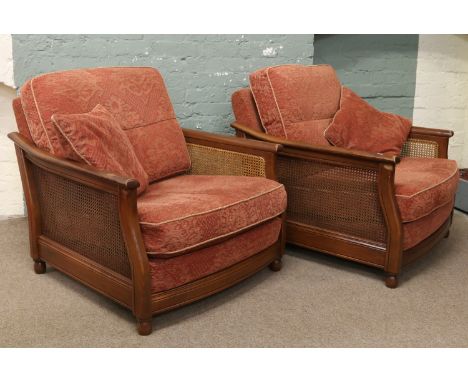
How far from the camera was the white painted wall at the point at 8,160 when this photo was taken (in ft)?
10.6

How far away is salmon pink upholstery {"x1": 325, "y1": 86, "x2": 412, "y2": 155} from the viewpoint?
300 centimetres

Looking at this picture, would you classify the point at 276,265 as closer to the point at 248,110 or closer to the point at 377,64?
the point at 248,110

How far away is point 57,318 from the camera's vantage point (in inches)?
90.0

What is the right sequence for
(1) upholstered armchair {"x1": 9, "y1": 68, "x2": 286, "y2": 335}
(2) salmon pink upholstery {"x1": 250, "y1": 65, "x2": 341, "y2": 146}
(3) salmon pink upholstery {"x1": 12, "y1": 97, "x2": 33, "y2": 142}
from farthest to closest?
1. (2) salmon pink upholstery {"x1": 250, "y1": 65, "x2": 341, "y2": 146}
2. (3) salmon pink upholstery {"x1": 12, "y1": 97, "x2": 33, "y2": 142}
3. (1) upholstered armchair {"x1": 9, "y1": 68, "x2": 286, "y2": 335}

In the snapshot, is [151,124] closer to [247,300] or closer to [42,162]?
[42,162]

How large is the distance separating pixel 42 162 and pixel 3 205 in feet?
3.73

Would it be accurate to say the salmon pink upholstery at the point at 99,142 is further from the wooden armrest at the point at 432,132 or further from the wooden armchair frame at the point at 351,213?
the wooden armrest at the point at 432,132

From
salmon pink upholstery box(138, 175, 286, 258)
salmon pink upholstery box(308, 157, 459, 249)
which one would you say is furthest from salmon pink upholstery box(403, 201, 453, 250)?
salmon pink upholstery box(138, 175, 286, 258)

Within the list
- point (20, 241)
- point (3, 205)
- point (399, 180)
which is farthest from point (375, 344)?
point (3, 205)

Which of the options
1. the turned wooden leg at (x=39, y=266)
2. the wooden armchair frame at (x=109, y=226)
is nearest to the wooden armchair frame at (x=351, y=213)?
the wooden armchair frame at (x=109, y=226)

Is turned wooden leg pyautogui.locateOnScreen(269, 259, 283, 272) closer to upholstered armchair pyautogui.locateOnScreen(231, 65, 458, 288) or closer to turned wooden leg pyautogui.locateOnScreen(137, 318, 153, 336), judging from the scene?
upholstered armchair pyautogui.locateOnScreen(231, 65, 458, 288)

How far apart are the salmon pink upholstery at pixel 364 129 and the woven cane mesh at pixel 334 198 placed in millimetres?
312

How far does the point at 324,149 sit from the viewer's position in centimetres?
268

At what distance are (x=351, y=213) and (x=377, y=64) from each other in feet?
6.08
